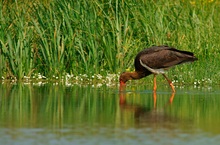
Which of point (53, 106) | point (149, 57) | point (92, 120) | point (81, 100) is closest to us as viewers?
point (92, 120)

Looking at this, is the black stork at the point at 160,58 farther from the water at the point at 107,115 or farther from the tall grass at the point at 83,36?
the tall grass at the point at 83,36

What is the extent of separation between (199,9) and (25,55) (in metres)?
4.06

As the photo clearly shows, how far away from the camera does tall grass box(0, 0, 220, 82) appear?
1460cm

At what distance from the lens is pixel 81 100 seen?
36.3 feet

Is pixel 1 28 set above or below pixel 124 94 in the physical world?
above

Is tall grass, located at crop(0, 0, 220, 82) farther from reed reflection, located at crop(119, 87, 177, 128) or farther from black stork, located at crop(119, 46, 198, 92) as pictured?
reed reflection, located at crop(119, 87, 177, 128)

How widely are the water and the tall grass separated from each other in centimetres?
135

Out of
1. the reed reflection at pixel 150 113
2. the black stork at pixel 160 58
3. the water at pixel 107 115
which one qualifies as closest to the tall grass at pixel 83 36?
the water at pixel 107 115

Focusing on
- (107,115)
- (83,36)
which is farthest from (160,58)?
(107,115)

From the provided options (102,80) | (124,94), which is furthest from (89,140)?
(102,80)

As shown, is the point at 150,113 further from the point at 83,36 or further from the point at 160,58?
the point at 83,36

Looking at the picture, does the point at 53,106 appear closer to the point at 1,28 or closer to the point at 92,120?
the point at 92,120

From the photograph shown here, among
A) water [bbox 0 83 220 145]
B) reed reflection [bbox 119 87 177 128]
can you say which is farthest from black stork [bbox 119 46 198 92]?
reed reflection [bbox 119 87 177 128]

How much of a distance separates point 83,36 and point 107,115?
5.68 meters
